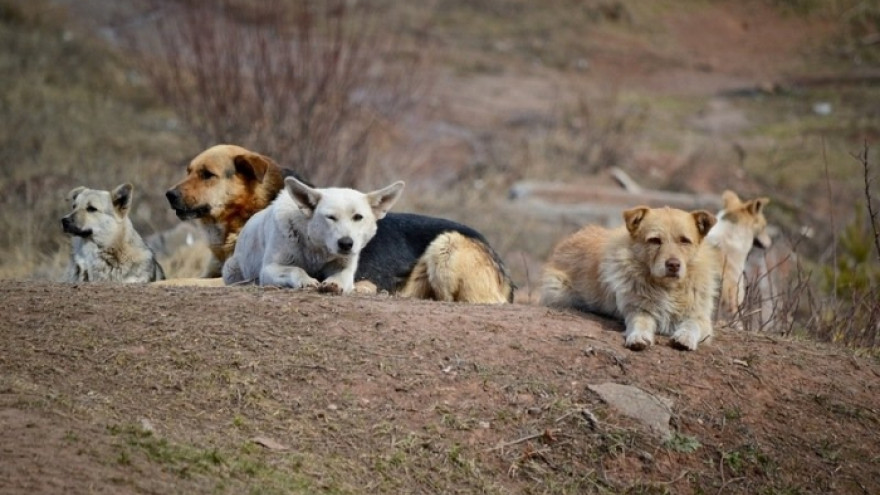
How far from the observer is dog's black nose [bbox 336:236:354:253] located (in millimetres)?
8328

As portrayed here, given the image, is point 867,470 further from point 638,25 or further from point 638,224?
point 638,25

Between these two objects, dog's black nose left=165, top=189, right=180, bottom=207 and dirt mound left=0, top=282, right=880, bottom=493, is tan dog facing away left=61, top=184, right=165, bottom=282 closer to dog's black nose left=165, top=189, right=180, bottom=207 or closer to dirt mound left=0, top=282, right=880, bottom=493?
dog's black nose left=165, top=189, right=180, bottom=207

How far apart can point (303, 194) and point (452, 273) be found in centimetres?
137

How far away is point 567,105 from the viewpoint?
79.8 ft

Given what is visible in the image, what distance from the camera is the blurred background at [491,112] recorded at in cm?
1576

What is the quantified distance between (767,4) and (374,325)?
30.1 m

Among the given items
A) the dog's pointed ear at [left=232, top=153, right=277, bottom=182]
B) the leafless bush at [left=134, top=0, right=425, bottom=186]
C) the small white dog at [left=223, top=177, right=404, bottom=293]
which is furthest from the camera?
the leafless bush at [left=134, top=0, right=425, bottom=186]

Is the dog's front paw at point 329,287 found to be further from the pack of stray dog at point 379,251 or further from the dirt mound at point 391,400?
the dirt mound at point 391,400

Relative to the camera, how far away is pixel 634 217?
8.46 meters

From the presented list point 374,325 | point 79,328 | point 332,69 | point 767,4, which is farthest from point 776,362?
point 767,4

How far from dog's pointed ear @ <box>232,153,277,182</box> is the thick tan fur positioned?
51.5 inches

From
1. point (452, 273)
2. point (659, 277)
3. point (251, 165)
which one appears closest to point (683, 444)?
point (659, 277)

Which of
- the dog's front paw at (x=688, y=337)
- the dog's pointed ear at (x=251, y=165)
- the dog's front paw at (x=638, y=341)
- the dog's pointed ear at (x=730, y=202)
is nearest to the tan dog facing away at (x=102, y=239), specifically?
the dog's pointed ear at (x=251, y=165)

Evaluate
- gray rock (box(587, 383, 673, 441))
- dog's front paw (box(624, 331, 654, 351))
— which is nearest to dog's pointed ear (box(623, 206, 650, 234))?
dog's front paw (box(624, 331, 654, 351))
